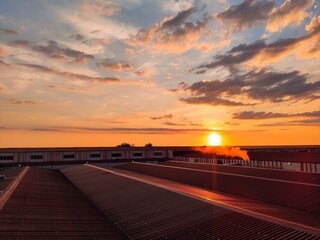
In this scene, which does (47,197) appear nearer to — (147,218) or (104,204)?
(104,204)

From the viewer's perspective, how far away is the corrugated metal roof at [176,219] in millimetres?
15750

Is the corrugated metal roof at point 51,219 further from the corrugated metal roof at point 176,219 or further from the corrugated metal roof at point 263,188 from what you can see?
the corrugated metal roof at point 263,188

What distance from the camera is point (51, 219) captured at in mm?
21438

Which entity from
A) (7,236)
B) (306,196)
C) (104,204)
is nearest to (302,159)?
(306,196)

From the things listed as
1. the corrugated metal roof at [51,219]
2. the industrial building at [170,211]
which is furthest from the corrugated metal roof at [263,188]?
the corrugated metal roof at [51,219]

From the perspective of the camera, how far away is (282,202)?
27.4m

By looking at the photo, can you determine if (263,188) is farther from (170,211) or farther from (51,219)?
(51,219)

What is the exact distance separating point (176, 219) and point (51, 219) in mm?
8575

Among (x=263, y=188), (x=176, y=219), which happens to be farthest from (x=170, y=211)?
(x=263, y=188)

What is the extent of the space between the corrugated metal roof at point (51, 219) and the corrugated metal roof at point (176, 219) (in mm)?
1204

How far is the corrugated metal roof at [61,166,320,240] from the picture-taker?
51.7 feet

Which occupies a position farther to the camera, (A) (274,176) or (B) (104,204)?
(A) (274,176)

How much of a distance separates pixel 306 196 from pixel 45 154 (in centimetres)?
6637

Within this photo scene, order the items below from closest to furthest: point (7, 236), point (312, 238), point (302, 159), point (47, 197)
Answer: point (312, 238)
point (7, 236)
point (47, 197)
point (302, 159)
